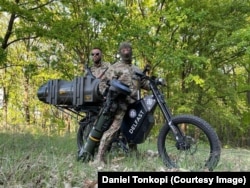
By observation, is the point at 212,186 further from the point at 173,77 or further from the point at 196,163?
the point at 173,77

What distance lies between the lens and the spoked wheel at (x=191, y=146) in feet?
12.3

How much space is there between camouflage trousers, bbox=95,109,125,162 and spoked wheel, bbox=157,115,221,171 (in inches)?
22.4

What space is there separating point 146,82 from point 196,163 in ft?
4.39

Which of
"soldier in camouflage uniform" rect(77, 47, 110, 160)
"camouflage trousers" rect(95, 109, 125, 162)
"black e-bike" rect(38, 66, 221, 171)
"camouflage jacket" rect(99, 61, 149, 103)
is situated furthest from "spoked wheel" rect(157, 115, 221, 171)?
"soldier in camouflage uniform" rect(77, 47, 110, 160)

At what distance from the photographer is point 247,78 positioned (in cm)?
1934

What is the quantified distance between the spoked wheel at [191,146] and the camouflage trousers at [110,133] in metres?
0.57

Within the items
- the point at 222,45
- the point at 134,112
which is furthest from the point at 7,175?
the point at 222,45

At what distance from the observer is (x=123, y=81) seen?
4.55 m

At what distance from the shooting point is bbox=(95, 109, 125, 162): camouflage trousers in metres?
4.36

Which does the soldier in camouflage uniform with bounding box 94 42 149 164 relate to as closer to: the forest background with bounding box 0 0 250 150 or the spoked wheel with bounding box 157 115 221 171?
the spoked wheel with bounding box 157 115 221 171
